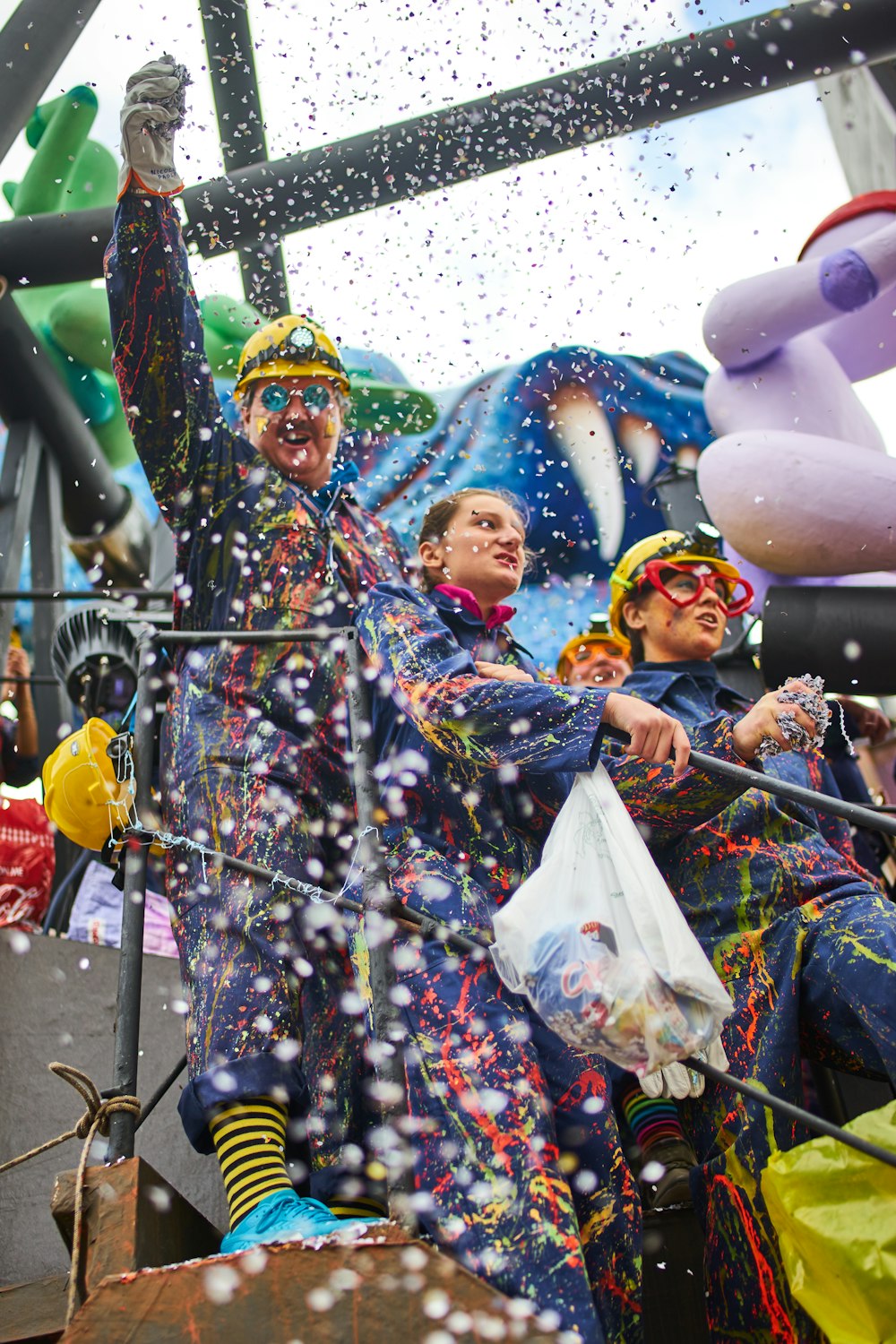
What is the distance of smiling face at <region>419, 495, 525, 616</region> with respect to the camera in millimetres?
2684

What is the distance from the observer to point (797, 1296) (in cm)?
176

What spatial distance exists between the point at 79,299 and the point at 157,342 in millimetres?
3722

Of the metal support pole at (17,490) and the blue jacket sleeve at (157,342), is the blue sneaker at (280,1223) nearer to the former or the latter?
the blue jacket sleeve at (157,342)

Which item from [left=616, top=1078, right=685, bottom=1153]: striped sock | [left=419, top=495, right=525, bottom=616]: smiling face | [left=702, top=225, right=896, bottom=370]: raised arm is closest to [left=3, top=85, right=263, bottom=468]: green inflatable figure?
[left=702, top=225, right=896, bottom=370]: raised arm

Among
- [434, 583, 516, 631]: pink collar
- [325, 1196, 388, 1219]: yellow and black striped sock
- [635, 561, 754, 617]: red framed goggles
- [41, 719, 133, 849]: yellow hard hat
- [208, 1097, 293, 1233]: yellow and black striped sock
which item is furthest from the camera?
[635, 561, 754, 617]: red framed goggles

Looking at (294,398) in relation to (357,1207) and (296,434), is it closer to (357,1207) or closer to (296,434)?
(296,434)

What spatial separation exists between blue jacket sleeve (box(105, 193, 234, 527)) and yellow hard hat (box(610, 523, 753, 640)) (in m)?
1.29

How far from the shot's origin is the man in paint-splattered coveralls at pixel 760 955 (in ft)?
6.57

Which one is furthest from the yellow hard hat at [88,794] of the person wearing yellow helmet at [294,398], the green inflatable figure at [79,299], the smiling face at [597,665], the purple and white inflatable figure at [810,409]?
the green inflatable figure at [79,299]

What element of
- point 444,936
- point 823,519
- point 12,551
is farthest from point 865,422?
point 12,551

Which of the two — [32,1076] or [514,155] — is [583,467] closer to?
[514,155]

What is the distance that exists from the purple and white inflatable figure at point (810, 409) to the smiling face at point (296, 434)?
4.21 feet

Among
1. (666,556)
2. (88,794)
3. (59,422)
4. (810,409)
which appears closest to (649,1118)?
(88,794)

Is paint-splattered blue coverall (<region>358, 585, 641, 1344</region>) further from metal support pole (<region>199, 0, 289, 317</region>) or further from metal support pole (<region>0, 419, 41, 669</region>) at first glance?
metal support pole (<region>0, 419, 41, 669</region>)
